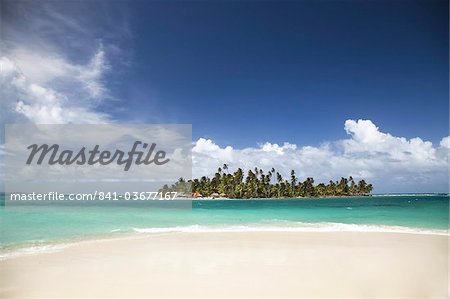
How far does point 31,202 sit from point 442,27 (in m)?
11.5

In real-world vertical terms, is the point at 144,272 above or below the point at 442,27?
below

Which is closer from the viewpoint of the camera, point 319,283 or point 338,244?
point 319,283

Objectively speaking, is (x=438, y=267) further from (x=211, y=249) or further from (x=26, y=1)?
(x=26, y=1)

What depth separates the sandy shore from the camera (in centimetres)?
240

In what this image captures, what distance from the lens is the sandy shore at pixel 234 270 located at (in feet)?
7.88

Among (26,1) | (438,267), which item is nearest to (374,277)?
(438,267)

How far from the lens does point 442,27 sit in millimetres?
3264

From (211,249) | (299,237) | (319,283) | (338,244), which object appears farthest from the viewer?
(299,237)

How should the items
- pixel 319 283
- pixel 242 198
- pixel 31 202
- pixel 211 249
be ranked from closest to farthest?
→ pixel 319 283 < pixel 211 249 < pixel 31 202 < pixel 242 198

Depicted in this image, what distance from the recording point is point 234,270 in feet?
9.61

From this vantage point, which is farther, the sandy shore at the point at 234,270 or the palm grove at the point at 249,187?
the palm grove at the point at 249,187

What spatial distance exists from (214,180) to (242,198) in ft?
9.49

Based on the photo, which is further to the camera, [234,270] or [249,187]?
[249,187]

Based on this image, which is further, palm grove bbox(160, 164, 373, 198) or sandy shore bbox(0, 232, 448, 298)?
palm grove bbox(160, 164, 373, 198)
